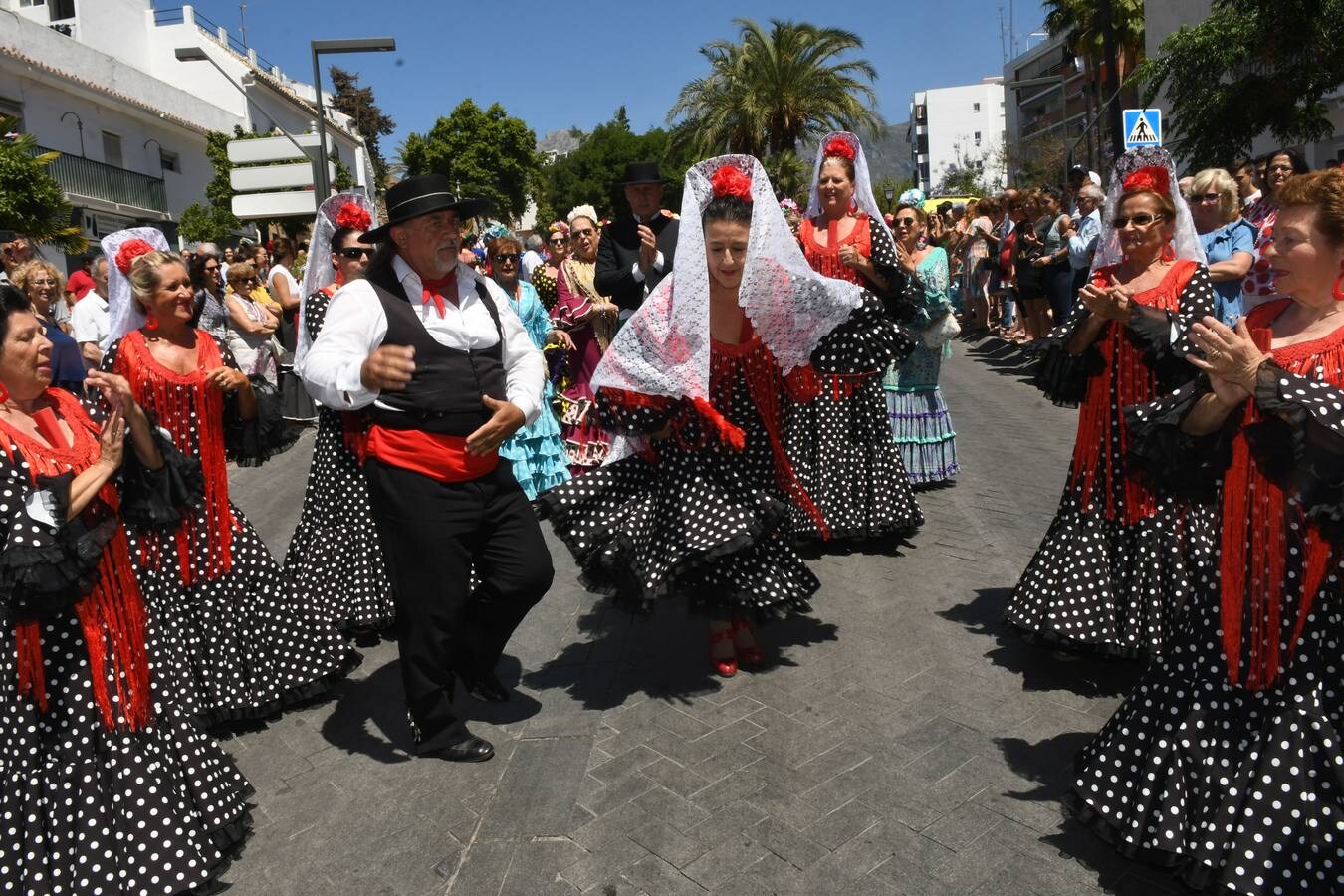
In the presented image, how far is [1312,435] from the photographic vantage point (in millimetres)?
2496

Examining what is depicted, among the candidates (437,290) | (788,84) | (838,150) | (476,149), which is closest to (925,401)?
(838,150)

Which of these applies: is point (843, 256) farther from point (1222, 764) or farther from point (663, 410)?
point (1222, 764)

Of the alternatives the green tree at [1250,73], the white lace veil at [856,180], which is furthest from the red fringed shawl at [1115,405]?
the green tree at [1250,73]

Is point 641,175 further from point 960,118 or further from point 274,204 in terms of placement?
point 960,118

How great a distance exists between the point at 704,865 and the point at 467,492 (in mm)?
1570

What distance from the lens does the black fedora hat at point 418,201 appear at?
3.77m

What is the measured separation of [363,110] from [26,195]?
6557 centimetres

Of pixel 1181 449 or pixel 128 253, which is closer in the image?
pixel 1181 449

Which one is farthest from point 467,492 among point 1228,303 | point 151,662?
point 1228,303

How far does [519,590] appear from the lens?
3979 millimetres

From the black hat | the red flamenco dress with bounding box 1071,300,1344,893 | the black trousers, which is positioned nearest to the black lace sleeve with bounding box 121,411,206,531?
the black trousers

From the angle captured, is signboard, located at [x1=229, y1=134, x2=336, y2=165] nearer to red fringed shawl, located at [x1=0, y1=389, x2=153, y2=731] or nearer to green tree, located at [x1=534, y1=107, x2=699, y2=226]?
red fringed shawl, located at [x1=0, y1=389, x2=153, y2=731]

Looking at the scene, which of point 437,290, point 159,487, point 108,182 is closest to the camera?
point 159,487

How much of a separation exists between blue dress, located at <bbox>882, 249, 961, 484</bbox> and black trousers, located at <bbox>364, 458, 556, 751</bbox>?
3.93 meters
